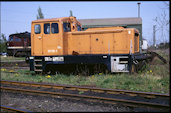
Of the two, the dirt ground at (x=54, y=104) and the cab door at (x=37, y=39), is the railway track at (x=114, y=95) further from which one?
the cab door at (x=37, y=39)

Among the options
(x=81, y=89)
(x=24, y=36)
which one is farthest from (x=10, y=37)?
(x=81, y=89)

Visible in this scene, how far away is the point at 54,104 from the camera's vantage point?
4555mm

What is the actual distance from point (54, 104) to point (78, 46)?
165 inches

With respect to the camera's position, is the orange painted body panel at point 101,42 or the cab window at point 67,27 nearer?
the orange painted body panel at point 101,42

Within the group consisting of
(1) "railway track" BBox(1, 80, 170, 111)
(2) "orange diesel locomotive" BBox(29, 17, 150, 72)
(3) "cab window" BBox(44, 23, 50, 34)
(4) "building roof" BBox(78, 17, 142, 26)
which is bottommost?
(1) "railway track" BBox(1, 80, 170, 111)

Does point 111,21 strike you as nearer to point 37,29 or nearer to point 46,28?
point 46,28

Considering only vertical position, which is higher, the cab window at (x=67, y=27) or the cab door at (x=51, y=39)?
the cab window at (x=67, y=27)

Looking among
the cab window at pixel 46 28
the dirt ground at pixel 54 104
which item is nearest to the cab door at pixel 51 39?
the cab window at pixel 46 28

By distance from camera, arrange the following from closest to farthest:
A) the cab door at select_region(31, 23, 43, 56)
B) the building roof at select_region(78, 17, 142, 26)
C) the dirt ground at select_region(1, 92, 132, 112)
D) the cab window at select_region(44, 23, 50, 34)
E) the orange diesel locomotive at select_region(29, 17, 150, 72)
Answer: the dirt ground at select_region(1, 92, 132, 112) → the orange diesel locomotive at select_region(29, 17, 150, 72) → the cab window at select_region(44, 23, 50, 34) → the cab door at select_region(31, 23, 43, 56) → the building roof at select_region(78, 17, 142, 26)

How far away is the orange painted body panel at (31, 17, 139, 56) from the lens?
780cm

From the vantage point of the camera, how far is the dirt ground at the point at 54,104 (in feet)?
13.4

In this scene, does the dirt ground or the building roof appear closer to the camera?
the dirt ground

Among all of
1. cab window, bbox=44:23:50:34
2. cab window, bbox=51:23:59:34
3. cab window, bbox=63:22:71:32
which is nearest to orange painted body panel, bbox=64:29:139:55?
cab window, bbox=63:22:71:32

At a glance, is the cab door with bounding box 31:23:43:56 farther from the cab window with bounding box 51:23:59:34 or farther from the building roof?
the building roof
